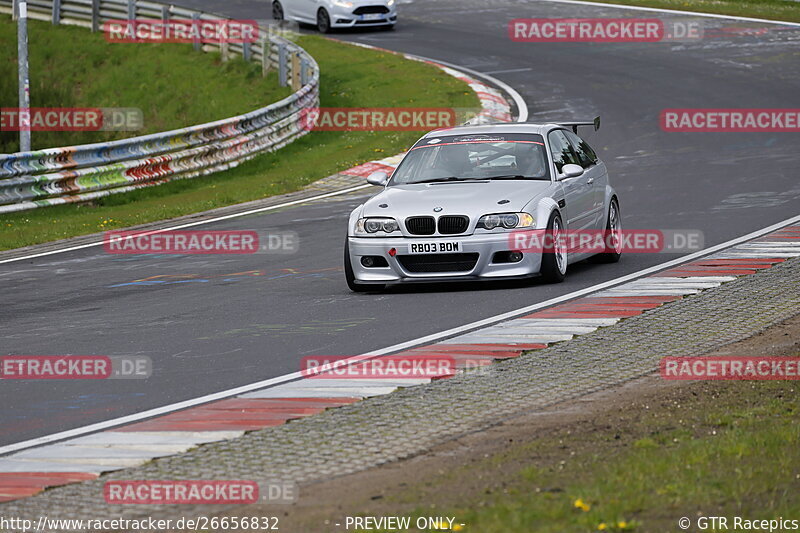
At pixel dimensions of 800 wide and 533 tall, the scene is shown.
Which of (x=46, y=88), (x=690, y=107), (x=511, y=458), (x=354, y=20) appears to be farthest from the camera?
(x=354, y=20)

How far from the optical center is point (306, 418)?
7.92 meters

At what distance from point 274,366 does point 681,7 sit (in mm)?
31343

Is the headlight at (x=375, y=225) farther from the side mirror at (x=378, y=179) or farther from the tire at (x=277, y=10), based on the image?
the tire at (x=277, y=10)

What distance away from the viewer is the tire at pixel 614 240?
14.0m

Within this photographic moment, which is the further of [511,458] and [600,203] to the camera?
[600,203]

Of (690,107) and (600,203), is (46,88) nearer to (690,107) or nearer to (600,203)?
(690,107)

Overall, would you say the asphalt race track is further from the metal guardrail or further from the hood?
the metal guardrail

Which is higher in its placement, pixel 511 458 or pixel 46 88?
pixel 511 458

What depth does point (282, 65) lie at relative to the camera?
32.5 metres

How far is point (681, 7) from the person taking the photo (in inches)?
1515

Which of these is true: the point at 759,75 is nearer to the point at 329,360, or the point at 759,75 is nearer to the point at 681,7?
the point at 681,7

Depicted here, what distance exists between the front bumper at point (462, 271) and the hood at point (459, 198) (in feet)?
0.75

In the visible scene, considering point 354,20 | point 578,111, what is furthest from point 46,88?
point 578,111

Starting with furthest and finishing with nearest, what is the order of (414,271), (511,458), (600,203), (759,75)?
(759,75)
(600,203)
(414,271)
(511,458)
